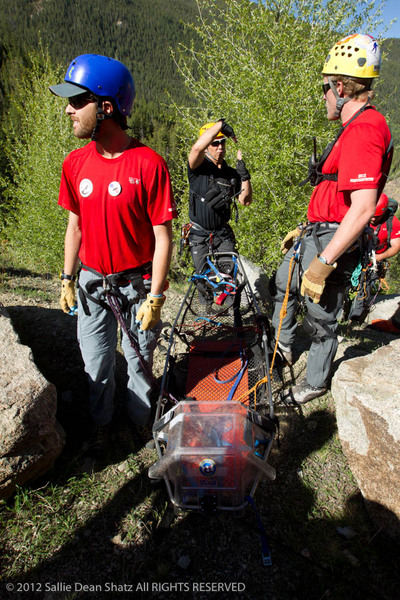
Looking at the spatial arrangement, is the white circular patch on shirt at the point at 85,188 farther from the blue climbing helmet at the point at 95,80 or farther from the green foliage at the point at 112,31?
the green foliage at the point at 112,31

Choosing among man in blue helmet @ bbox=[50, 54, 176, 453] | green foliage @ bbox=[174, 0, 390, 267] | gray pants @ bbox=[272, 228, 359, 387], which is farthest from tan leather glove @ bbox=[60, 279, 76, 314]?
green foliage @ bbox=[174, 0, 390, 267]

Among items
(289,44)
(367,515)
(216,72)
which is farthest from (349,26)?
(367,515)

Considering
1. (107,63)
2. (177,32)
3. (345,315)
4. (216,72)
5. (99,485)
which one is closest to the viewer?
(107,63)

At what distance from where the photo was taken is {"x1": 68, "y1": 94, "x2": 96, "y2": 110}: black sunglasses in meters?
2.20

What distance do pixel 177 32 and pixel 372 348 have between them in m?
172

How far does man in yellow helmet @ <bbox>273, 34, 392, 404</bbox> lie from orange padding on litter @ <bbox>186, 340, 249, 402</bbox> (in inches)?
27.3

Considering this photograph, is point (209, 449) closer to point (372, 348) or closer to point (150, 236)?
point (150, 236)

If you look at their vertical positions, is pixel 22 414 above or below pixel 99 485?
above

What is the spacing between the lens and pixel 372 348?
4.66 metres

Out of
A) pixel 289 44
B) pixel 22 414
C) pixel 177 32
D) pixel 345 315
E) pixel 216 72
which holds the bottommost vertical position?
pixel 345 315

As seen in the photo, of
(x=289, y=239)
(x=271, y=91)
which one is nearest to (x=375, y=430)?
(x=289, y=239)

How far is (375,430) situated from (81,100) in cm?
292

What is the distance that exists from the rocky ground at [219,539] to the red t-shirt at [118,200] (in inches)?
65.9

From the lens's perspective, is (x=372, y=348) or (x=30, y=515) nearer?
(x=30, y=515)
